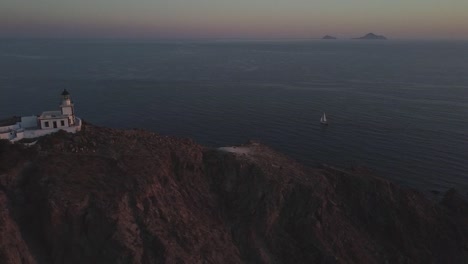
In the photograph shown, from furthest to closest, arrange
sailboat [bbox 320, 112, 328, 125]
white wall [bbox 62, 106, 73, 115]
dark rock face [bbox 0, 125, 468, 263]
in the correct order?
→ sailboat [bbox 320, 112, 328, 125] → white wall [bbox 62, 106, 73, 115] → dark rock face [bbox 0, 125, 468, 263]

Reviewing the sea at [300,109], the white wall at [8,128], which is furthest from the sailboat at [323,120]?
the white wall at [8,128]

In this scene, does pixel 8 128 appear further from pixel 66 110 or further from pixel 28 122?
pixel 66 110

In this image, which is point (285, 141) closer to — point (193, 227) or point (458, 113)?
point (193, 227)

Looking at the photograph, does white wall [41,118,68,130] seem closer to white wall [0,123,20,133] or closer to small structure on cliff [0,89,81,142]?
small structure on cliff [0,89,81,142]

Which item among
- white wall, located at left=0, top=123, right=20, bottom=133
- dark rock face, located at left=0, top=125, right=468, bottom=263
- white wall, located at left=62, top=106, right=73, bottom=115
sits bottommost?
dark rock face, located at left=0, top=125, right=468, bottom=263

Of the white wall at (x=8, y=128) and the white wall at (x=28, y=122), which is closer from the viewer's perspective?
the white wall at (x=8, y=128)

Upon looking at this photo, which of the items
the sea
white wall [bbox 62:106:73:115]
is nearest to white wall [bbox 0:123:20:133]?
white wall [bbox 62:106:73:115]

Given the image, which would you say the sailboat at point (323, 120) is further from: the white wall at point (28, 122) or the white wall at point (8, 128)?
the white wall at point (8, 128)
